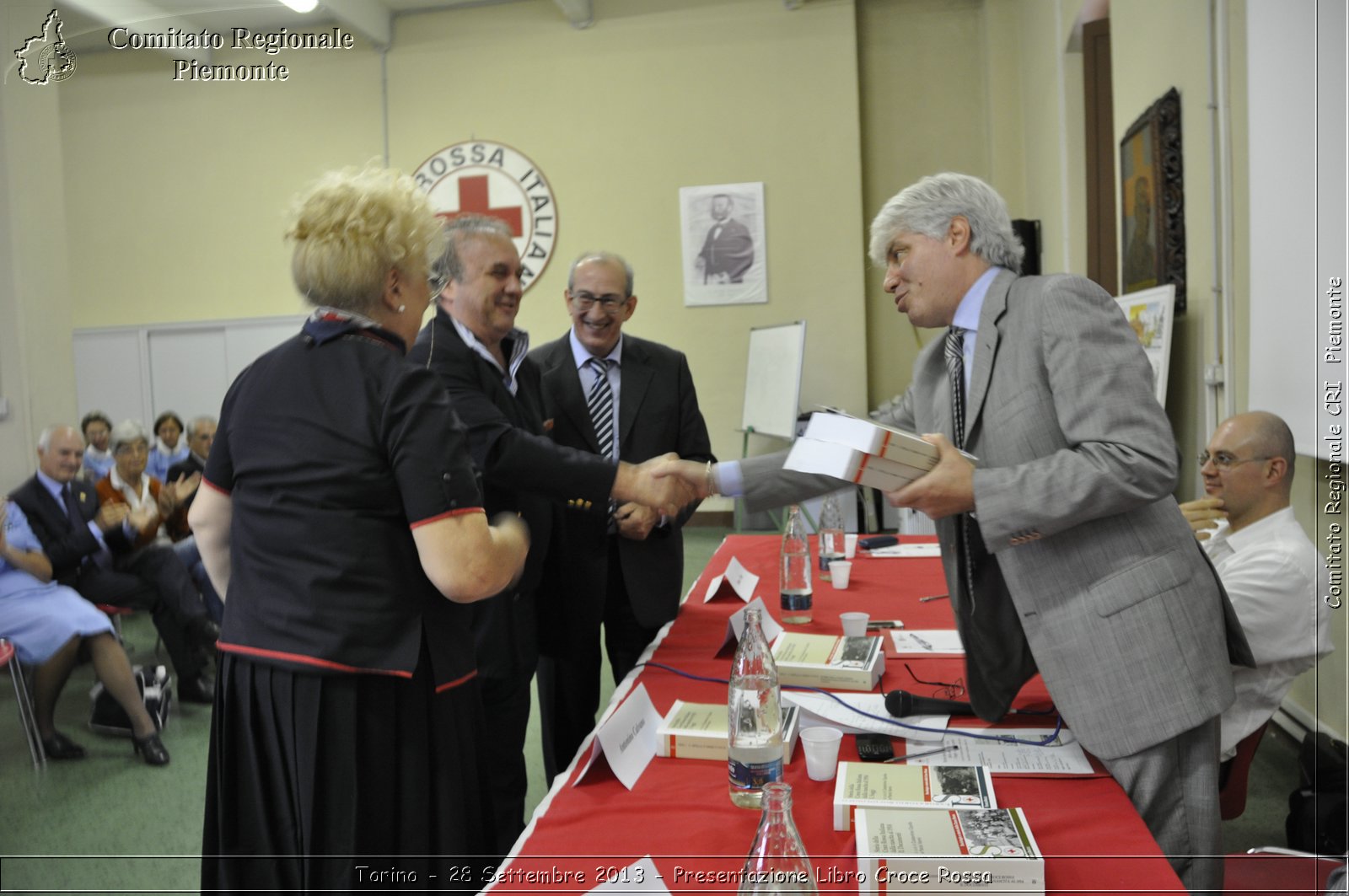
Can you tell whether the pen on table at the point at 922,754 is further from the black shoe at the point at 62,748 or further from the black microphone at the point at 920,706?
the black shoe at the point at 62,748

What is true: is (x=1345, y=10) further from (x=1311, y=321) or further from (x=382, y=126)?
(x=382, y=126)

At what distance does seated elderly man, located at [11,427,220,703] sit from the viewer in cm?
183

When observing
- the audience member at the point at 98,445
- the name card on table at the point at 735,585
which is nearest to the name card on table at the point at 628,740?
the name card on table at the point at 735,585

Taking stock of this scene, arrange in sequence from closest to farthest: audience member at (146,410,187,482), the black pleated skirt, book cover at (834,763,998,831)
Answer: book cover at (834,763,998,831), the black pleated skirt, audience member at (146,410,187,482)

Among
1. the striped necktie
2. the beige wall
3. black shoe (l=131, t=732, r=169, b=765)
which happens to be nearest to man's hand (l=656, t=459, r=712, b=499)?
the striped necktie

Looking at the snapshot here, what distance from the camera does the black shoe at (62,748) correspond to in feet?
10.4

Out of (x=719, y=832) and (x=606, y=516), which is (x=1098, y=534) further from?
(x=606, y=516)

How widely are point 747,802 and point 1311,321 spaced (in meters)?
2.09

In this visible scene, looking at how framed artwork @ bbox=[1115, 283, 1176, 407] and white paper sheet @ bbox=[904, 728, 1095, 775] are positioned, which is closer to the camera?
white paper sheet @ bbox=[904, 728, 1095, 775]

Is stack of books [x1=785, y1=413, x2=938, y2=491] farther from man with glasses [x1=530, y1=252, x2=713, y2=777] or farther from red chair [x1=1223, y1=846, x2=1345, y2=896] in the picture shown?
man with glasses [x1=530, y1=252, x2=713, y2=777]

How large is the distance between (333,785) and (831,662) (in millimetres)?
899

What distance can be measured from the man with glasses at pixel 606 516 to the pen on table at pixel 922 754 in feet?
3.48

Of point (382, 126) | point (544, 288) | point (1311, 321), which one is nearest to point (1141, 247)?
point (1311, 321)

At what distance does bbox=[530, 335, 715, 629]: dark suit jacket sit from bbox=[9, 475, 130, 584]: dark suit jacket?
1153 millimetres
